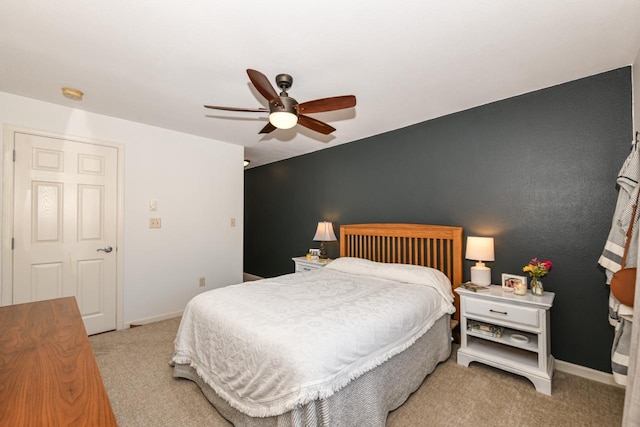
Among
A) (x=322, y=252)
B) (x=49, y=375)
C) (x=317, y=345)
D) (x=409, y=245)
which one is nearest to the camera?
(x=49, y=375)

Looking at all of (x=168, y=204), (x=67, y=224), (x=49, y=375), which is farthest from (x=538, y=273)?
(x=67, y=224)

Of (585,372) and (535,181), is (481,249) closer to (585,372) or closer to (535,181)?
(535,181)

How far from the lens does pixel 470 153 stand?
2896 millimetres

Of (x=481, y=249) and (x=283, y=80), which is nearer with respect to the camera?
(x=283, y=80)

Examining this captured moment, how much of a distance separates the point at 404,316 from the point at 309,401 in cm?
94

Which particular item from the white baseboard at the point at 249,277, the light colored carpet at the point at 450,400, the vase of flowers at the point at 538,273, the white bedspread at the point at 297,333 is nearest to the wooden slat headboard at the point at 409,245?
the white bedspread at the point at 297,333

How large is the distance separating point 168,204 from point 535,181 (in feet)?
13.1

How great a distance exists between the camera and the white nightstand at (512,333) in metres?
2.10

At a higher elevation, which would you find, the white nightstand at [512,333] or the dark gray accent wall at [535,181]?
the dark gray accent wall at [535,181]

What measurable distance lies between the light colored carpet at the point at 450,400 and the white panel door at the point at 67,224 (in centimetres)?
96

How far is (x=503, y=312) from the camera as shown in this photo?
2.25 meters

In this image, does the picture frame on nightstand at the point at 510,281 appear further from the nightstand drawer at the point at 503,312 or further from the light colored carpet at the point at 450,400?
the light colored carpet at the point at 450,400

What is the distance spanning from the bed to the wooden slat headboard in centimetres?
11

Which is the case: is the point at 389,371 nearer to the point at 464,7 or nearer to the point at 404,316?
the point at 404,316
